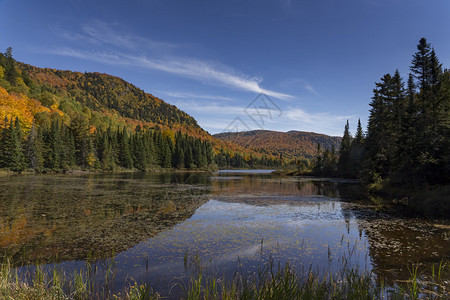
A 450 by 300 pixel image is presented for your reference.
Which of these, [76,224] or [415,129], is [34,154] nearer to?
[76,224]

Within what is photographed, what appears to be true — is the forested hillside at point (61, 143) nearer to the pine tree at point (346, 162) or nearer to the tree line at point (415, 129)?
the pine tree at point (346, 162)

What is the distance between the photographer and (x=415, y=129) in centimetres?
2611

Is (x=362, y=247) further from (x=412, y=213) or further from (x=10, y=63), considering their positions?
(x=10, y=63)

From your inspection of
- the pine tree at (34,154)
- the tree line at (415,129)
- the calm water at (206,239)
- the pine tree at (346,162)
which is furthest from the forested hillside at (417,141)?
the pine tree at (34,154)

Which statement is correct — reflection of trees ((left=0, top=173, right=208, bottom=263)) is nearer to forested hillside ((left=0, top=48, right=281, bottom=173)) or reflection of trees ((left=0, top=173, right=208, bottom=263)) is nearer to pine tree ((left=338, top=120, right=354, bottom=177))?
forested hillside ((left=0, top=48, right=281, bottom=173))

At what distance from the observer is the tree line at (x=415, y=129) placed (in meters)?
23.6

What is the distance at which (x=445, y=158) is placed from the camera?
2053cm

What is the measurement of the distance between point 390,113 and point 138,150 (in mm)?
83391

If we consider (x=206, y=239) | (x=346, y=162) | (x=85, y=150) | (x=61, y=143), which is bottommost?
(x=206, y=239)

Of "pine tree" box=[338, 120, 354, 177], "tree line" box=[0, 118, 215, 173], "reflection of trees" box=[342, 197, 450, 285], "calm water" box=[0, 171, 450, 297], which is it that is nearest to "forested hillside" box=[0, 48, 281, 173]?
"tree line" box=[0, 118, 215, 173]

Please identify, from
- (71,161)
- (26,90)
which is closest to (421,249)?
(71,161)

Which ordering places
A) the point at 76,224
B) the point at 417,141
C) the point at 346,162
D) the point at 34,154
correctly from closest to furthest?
the point at 76,224, the point at 417,141, the point at 34,154, the point at 346,162

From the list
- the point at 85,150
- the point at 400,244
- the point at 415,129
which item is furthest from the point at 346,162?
the point at 85,150

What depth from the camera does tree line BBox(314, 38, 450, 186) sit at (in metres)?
23.6
